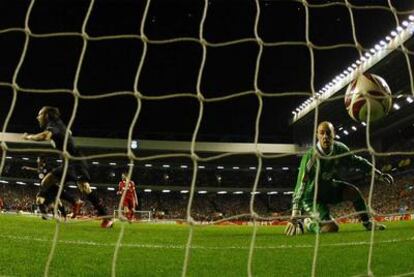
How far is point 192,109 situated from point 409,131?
11.7 metres

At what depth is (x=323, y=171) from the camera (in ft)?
22.6

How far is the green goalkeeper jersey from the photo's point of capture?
6.74 meters

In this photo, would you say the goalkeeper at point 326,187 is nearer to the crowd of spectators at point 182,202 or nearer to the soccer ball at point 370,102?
the soccer ball at point 370,102

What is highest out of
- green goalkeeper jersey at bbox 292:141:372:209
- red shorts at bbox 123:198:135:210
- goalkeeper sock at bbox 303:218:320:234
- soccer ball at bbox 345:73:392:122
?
soccer ball at bbox 345:73:392:122

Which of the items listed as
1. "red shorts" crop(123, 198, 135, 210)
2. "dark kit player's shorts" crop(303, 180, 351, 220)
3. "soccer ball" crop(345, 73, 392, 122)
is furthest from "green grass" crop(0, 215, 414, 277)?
"red shorts" crop(123, 198, 135, 210)

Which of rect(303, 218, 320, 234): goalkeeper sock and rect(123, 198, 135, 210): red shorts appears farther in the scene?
rect(123, 198, 135, 210): red shorts

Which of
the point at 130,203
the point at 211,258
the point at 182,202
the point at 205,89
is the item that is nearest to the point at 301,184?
the point at 211,258

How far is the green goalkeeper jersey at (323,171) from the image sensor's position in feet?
22.1

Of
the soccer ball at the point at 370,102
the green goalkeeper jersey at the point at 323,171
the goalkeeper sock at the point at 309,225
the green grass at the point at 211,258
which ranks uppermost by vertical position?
the soccer ball at the point at 370,102

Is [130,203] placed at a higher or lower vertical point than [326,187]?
lower

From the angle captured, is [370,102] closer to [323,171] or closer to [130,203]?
[323,171]

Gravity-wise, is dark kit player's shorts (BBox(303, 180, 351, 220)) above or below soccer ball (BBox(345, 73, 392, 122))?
below

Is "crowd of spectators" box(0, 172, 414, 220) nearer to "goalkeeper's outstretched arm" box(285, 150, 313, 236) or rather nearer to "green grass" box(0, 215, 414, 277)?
"goalkeeper's outstretched arm" box(285, 150, 313, 236)

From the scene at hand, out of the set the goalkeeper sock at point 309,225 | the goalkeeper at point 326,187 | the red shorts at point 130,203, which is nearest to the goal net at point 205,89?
the red shorts at point 130,203
